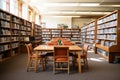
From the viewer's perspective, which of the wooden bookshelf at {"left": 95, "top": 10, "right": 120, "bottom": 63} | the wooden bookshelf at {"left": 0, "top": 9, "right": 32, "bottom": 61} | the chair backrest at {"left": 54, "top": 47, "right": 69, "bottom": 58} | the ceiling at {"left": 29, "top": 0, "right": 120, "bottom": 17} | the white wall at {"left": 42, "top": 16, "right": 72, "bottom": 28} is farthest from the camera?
the white wall at {"left": 42, "top": 16, "right": 72, "bottom": 28}

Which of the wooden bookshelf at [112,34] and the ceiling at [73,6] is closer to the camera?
the wooden bookshelf at [112,34]

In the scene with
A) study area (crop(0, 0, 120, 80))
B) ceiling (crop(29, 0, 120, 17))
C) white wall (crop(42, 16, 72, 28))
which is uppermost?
ceiling (crop(29, 0, 120, 17))

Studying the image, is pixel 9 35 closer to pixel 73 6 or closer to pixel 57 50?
pixel 57 50

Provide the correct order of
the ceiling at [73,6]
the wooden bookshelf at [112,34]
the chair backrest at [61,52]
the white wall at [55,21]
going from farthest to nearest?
the white wall at [55,21]
the ceiling at [73,6]
the wooden bookshelf at [112,34]
the chair backrest at [61,52]

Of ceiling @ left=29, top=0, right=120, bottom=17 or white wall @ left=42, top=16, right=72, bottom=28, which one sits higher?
ceiling @ left=29, top=0, right=120, bottom=17

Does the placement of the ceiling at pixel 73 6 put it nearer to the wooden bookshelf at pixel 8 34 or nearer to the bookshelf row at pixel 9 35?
the bookshelf row at pixel 9 35

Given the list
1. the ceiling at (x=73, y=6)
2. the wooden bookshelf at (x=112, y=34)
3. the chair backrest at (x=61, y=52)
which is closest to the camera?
the chair backrest at (x=61, y=52)

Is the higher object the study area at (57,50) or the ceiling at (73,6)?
the ceiling at (73,6)

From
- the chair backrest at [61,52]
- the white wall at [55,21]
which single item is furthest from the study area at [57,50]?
the white wall at [55,21]

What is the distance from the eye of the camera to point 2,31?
22.1 ft

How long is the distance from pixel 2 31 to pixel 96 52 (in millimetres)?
5494

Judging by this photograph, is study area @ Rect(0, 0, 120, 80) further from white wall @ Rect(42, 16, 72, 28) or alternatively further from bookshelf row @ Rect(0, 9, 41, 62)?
white wall @ Rect(42, 16, 72, 28)

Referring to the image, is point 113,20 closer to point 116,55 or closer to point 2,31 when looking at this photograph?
point 116,55

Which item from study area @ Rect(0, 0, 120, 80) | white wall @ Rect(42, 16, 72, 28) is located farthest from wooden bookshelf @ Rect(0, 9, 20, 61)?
white wall @ Rect(42, 16, 72, 28)
